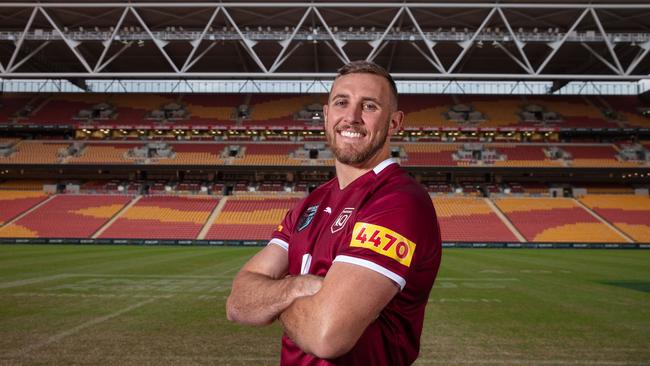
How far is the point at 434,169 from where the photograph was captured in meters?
40.4

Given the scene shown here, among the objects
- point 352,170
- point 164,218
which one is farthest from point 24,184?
point 352,170

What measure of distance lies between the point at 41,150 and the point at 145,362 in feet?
144

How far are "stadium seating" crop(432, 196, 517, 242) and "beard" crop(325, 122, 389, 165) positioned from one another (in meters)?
31.0

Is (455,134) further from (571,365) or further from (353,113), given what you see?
(353,113)

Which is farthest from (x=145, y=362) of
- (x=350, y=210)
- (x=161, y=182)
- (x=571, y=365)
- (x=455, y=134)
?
(x=455, y=134)

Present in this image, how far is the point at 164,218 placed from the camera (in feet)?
118

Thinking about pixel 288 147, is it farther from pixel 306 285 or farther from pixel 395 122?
pixel 306 285

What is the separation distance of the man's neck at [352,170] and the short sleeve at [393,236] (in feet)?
1.24

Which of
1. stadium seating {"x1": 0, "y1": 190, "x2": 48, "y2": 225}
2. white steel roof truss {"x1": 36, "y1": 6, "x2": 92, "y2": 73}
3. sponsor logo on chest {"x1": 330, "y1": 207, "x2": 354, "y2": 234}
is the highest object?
white steel roof truss {"x1": 36, "y1": 6, "x2": 92, "y2": 73}

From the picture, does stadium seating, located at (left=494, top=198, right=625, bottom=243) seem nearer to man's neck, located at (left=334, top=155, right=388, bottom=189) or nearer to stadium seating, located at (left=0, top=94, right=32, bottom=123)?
man's neck, located at (left=334, top=155, right=388, bottom=189)

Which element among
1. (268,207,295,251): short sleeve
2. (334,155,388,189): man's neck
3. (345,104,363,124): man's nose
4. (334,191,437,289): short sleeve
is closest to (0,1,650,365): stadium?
(268,207,295,251): short sleeve

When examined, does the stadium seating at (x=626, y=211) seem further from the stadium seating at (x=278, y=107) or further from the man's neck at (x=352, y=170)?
the man's neck at (x=352, y=170)

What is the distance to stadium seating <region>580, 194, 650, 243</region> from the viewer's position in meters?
33.8

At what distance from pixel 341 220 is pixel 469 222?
35.2 m
